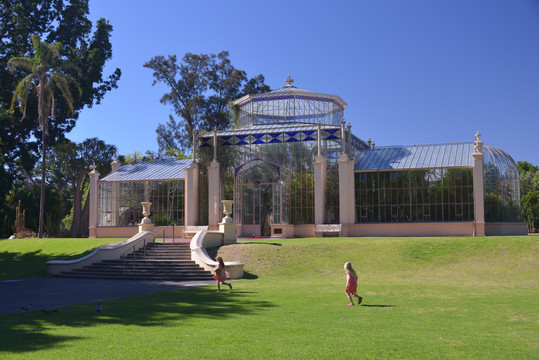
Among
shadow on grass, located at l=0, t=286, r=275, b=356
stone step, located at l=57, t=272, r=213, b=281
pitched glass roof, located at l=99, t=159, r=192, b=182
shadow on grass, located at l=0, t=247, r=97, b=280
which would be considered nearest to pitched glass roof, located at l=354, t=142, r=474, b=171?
pitched glass roof, located at l=99, t=159, r=192, b=182

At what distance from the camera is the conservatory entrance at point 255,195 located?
1206 inches

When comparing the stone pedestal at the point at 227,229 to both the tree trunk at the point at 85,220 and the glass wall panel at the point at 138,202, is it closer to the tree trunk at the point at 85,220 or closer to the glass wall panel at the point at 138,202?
the glass wall panel at the point at 138,202

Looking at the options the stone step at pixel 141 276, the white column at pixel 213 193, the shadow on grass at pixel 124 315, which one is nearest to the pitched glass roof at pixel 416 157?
the white column at pixel 213 193

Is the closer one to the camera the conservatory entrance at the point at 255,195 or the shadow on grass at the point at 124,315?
the shadow on grass at the point at 124,315

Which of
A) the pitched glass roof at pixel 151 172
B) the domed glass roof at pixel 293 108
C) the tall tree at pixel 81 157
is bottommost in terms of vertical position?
the pitched glass roof at pixel 151 172

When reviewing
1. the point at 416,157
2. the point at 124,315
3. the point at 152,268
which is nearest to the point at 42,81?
the point at 152,268

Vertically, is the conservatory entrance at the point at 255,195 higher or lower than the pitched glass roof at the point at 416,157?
lower

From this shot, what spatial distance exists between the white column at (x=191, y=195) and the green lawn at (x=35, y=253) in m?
5.28

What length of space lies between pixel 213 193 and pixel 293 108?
8749 millimetres

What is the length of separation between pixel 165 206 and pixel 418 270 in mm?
18615

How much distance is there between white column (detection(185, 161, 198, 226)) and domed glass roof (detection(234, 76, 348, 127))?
598 cm

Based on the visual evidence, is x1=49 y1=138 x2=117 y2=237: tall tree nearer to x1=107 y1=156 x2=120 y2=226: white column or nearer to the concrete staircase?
x1=107 y1=156 x2=120 y2=226: white column

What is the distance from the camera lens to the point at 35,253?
27203 mm

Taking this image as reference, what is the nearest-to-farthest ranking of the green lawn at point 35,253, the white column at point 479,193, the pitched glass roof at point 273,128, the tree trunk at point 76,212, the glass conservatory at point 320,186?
the green lawn at point 35,253 → the white column at point 479,193 → the glass conservatory at point 320,186 → the pitched glass roof at point 273,128 → the tree trunk at point 76,212
